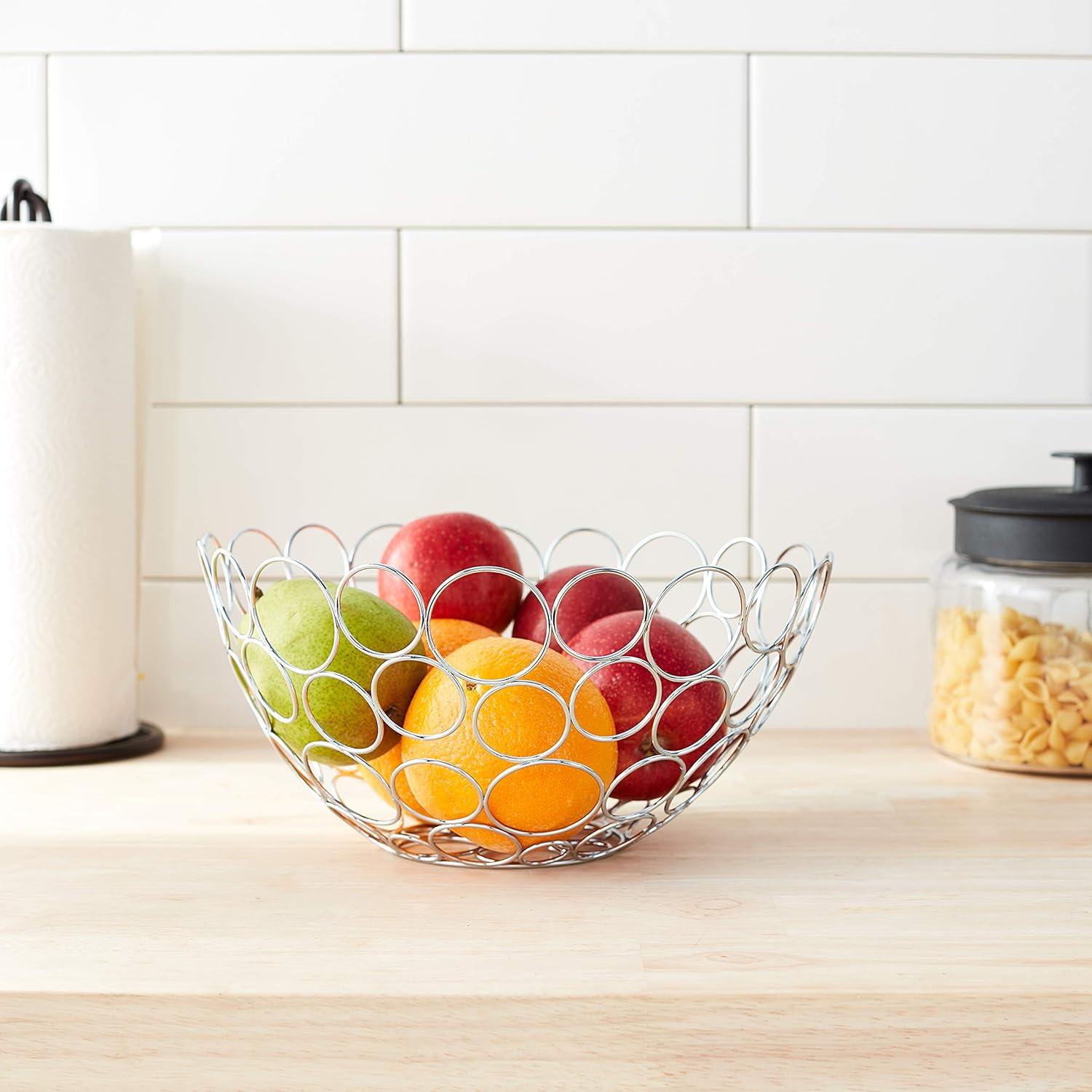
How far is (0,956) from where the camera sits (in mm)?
477

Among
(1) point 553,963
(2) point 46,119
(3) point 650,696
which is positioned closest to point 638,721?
(3) point 650,696

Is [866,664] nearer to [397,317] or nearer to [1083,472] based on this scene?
[1083,472]

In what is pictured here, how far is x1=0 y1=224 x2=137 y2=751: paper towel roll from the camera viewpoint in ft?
2.49

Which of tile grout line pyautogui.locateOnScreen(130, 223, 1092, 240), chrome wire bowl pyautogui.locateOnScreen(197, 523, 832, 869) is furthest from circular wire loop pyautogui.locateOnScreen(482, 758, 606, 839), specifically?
tile grout line pyautogui.locateOnScreen(130, 223, 1092, 240)

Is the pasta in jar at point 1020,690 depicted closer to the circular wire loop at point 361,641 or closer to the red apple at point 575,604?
the red apple at point 575,604

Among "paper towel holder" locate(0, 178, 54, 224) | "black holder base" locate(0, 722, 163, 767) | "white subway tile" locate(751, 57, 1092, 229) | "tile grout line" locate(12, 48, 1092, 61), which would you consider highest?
"tile grout line" locate(12, 48, 1092, 61)

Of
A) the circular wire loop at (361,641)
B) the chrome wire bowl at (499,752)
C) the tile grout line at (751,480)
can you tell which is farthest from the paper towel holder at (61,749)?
the tile grout line at (751,480)

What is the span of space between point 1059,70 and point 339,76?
0.53m

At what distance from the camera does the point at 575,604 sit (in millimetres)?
620

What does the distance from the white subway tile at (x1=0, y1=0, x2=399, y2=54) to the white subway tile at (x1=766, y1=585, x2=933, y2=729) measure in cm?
54

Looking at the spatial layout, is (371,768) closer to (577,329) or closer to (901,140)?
(577,329)

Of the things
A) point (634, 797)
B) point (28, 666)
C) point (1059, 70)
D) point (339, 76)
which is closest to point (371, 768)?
point (634, 797)

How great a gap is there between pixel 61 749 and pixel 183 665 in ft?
0.46

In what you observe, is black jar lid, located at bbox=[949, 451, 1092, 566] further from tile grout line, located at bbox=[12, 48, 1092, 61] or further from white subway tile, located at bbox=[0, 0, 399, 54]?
white subway tile, located at bbox=[0, 0, 399, 54]
